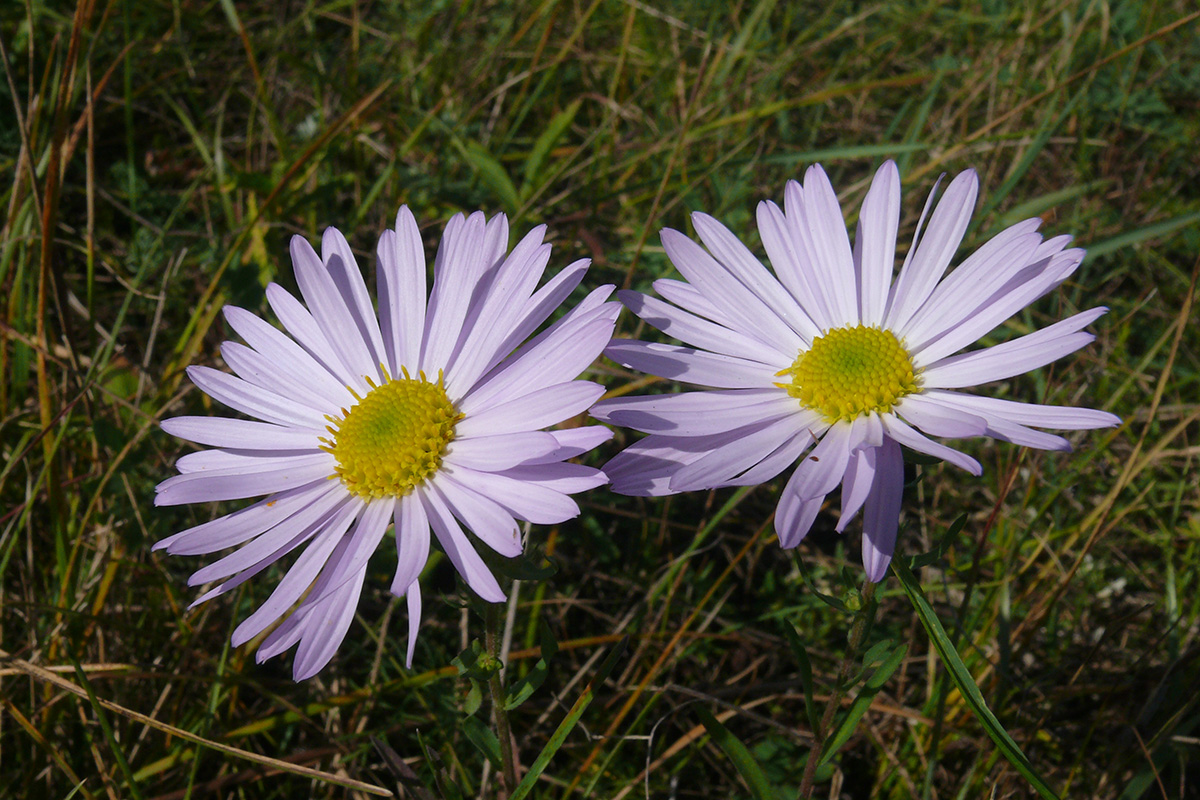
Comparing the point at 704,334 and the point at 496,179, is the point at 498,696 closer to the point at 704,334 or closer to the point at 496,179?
the point at 704,334

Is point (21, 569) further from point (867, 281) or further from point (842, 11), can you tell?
point (842, 11)

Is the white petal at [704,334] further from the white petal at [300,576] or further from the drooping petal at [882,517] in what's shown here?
the white petal at [300,576]

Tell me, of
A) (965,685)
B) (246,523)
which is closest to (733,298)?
(965,685)

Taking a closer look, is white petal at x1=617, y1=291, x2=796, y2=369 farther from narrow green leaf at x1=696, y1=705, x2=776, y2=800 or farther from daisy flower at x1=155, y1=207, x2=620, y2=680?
narrow green leaf at x1=696, y1=705, x2=776, y2=800

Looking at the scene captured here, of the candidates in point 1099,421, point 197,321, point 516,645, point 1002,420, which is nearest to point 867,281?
point 1002,420

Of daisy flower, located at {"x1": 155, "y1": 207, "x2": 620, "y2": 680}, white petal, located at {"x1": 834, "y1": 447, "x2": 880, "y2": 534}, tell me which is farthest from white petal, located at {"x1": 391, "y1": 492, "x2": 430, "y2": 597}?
white petal, located at {"x1": 834, "y1": 447, "x2": 880, "y2": 534}
